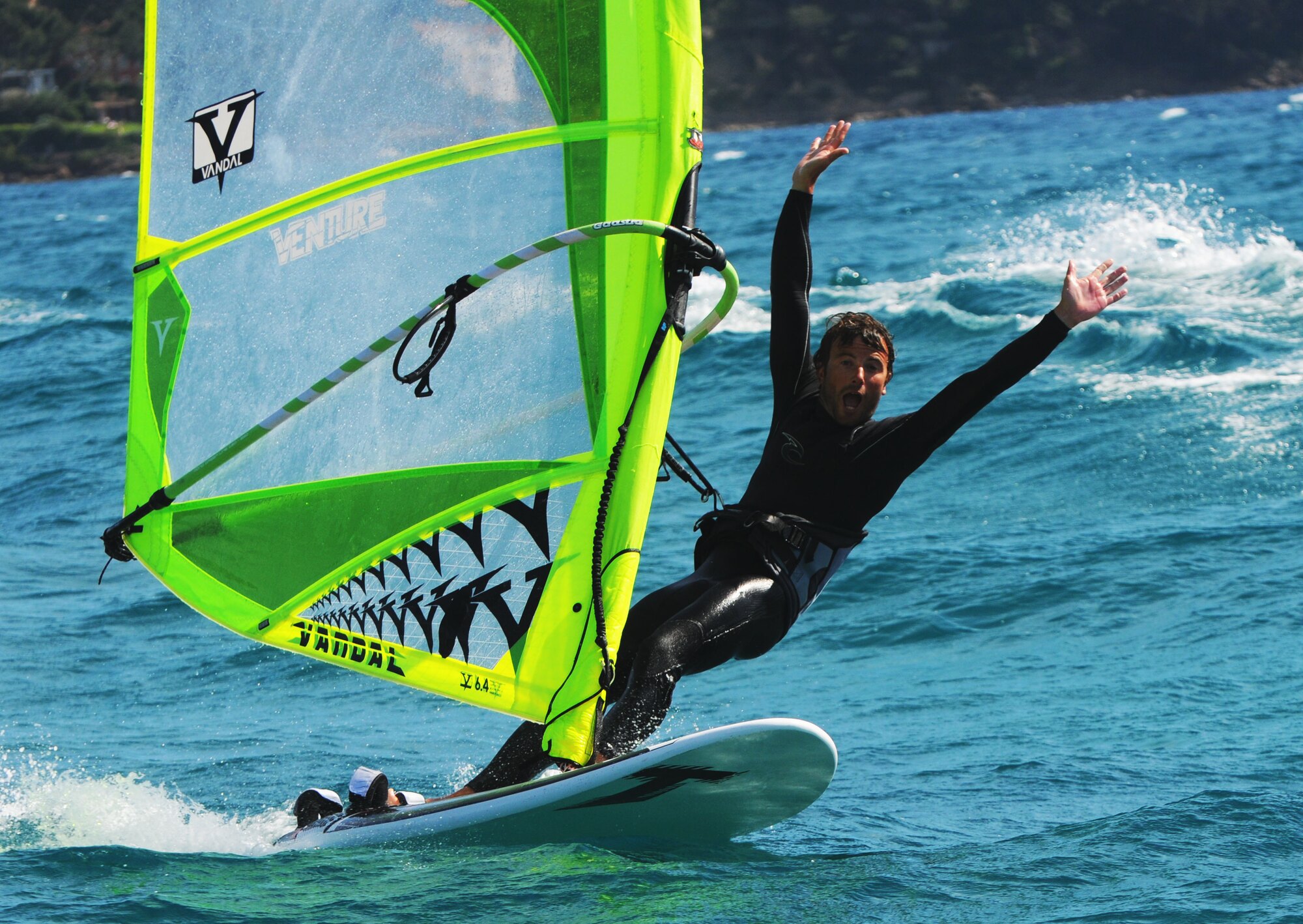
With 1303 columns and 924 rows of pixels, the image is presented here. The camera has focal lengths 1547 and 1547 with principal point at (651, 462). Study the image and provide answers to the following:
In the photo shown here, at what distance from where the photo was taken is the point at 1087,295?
13.2 feet

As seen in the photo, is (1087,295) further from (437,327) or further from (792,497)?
(437,327)

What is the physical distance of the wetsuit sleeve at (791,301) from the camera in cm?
443

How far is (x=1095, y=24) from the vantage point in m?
82.5

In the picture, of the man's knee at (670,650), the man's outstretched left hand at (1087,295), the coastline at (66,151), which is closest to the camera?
the man's outstretched left hand at (1087,295)

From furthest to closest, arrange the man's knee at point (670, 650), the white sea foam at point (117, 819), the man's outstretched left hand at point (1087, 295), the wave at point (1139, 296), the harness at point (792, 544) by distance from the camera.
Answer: the wave at point (1139, 296) < the white sea foam at point (117, 819) < the harness at point (792, 544) < the man's knee at point (670, 650) < the man's outstretched left hand at point (1087, 295)

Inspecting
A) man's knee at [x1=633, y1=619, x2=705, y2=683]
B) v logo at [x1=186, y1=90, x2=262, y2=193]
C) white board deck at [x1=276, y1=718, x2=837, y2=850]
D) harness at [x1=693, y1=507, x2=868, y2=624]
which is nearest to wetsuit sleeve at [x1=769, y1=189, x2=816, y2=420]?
harness at [x1=693, y1=507, x2=868, y2=624]

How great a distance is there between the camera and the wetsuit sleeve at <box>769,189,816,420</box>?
14.5 ft

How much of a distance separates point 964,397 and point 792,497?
0.57 m

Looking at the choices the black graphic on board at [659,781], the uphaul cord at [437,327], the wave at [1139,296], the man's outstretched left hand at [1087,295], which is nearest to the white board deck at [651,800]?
the black graphic on board at [659,781]

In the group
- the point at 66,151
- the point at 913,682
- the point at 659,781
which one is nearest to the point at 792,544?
the point at 659,781

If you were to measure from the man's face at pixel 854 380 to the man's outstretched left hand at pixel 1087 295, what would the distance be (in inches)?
21.0

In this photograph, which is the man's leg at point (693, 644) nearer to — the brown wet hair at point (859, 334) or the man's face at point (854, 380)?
the man's face at point (854, 380)

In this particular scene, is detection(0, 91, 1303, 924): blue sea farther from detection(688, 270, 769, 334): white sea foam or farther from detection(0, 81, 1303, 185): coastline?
detection(0, 81, 1303, 185): coastline

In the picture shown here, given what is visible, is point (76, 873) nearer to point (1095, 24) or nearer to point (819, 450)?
point (819, 450)
